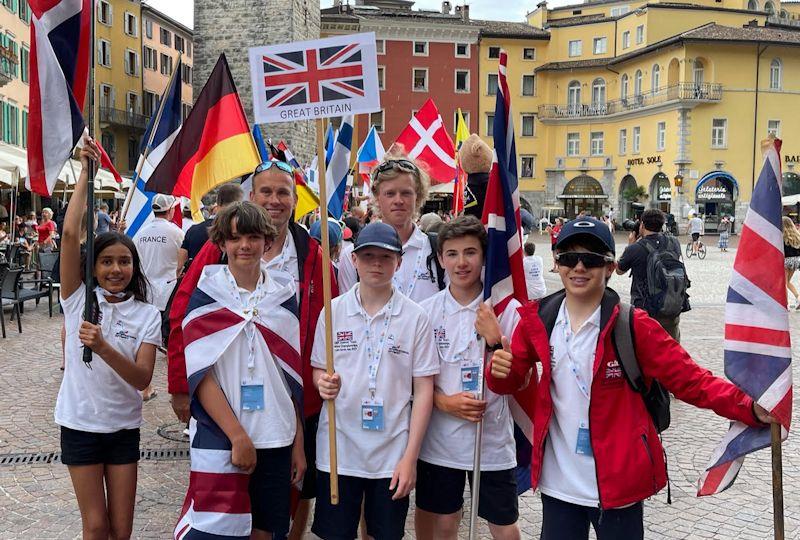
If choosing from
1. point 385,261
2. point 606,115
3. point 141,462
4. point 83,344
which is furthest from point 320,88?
point 606,115

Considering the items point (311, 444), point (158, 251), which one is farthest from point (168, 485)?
point (158, 251)

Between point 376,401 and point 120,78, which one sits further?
point 120,78

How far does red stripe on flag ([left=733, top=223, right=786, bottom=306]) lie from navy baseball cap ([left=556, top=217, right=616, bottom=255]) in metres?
0.42

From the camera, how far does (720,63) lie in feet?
152

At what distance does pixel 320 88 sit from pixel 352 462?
162 cm

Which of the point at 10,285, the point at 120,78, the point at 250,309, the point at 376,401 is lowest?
the point at 10,285

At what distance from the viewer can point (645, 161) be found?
163 feet

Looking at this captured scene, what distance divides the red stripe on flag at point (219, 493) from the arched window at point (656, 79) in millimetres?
49720

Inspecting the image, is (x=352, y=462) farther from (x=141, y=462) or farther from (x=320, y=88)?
(x=141, y=462)

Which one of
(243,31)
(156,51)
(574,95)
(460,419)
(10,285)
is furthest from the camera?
(156,51)

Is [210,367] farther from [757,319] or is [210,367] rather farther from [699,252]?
[699,252]

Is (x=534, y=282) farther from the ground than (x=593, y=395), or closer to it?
farther from the ground

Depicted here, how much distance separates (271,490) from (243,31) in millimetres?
27906

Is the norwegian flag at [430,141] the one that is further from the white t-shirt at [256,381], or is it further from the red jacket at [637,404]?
the red jacket at [637,404]
